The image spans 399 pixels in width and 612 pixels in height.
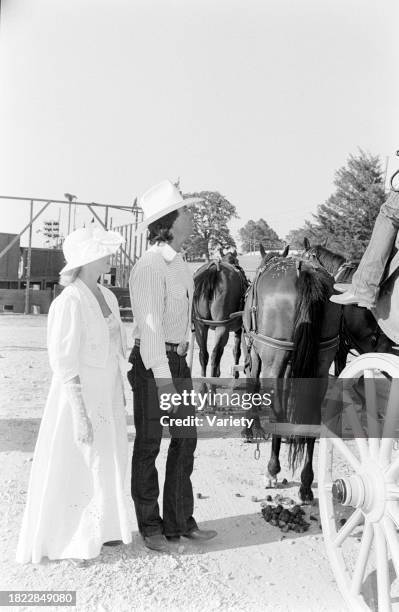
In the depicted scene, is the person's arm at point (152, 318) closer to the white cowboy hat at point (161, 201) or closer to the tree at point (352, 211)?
the white cowboy hat at point (161, 201)

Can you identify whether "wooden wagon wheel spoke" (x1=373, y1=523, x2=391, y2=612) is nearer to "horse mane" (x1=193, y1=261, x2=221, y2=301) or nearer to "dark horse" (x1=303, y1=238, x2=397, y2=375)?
"dark horse" (x1=303, y1=238, x2=397, y2=375)

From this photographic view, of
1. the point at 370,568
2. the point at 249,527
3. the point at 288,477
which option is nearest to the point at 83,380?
the point at 249,527

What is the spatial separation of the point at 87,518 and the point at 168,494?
1.65 feet

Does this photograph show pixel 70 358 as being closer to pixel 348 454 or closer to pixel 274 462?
pixel 348 454

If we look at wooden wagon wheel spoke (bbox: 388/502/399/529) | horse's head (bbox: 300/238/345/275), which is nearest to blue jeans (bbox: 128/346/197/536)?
wooden wagon wheel spoke (bbox: 388/502/399/529)

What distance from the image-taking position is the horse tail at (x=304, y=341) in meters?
3.56

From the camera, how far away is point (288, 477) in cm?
413

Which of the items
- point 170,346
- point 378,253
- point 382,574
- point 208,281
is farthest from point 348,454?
point 208,281

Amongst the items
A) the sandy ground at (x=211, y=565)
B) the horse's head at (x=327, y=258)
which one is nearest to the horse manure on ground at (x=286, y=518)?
the sandy ground at (x=211, y=565)

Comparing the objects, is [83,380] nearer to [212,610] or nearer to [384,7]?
[212,610]

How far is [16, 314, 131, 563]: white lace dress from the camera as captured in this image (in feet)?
8.70

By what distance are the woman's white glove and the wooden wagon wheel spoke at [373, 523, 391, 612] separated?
4.22 feet

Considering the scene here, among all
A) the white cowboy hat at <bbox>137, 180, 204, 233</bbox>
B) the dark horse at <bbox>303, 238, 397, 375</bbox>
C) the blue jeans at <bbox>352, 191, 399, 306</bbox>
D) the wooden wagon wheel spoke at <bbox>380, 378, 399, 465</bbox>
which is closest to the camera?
the wooden wagon wheel spoke at <bbox>380, 378, 399, 465</bbox>

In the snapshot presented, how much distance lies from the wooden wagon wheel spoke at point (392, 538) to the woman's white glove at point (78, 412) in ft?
4.29
